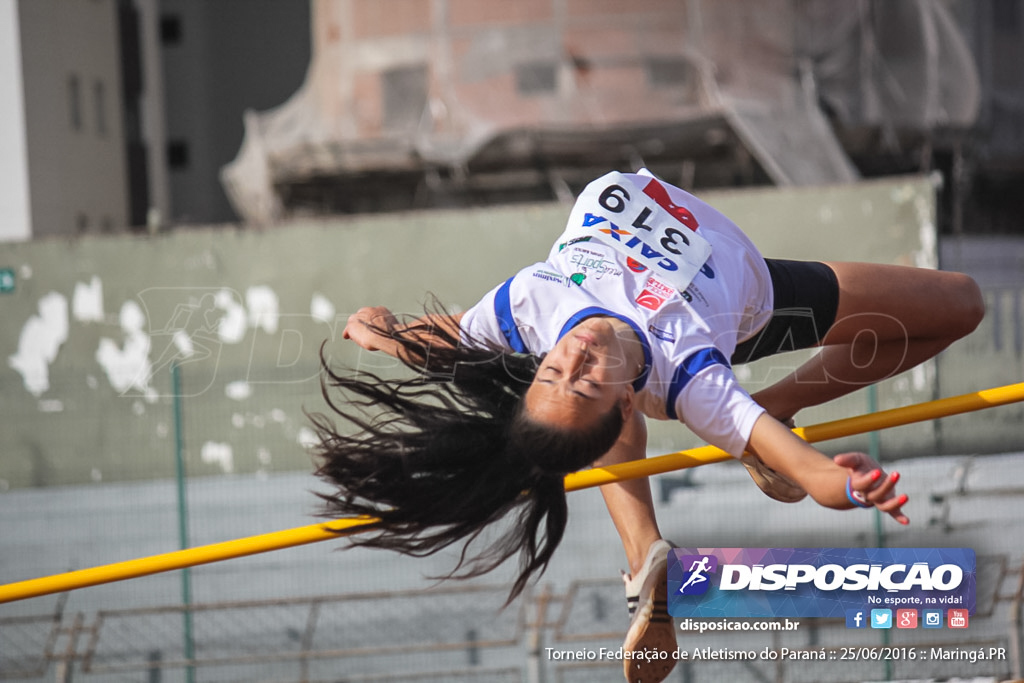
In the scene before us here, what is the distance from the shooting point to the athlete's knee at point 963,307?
3.56 metres

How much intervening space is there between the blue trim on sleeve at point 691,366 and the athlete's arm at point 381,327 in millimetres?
858

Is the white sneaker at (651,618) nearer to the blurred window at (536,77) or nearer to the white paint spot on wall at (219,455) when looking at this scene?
the white paint spot on wall at (219,455)

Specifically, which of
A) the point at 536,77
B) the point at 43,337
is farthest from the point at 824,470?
the point at 536,77

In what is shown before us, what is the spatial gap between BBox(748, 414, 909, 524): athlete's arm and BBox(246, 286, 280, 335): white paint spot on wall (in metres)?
7.28

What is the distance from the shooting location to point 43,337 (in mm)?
9828

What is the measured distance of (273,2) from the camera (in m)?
26.1

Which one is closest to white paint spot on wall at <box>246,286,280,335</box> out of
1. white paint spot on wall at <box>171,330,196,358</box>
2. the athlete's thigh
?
white paint spot on wall at <box>171,330,196,358</box>

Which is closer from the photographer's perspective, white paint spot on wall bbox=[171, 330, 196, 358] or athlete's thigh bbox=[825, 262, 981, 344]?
athlete's thigh bbox=[825, 262, 981, 344]

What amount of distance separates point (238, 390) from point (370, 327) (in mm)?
5090

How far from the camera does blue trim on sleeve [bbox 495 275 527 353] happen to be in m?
3.45

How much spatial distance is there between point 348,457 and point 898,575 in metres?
2.34

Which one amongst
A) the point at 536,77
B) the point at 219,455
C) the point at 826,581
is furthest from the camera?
the point at 536,77

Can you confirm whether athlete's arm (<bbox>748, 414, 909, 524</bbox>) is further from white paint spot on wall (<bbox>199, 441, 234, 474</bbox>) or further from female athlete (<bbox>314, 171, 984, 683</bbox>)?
white paint spot on wall (<bbox>199, 441, 234, 474</bbox>)

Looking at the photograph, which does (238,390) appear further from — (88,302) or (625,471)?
(625,471)
